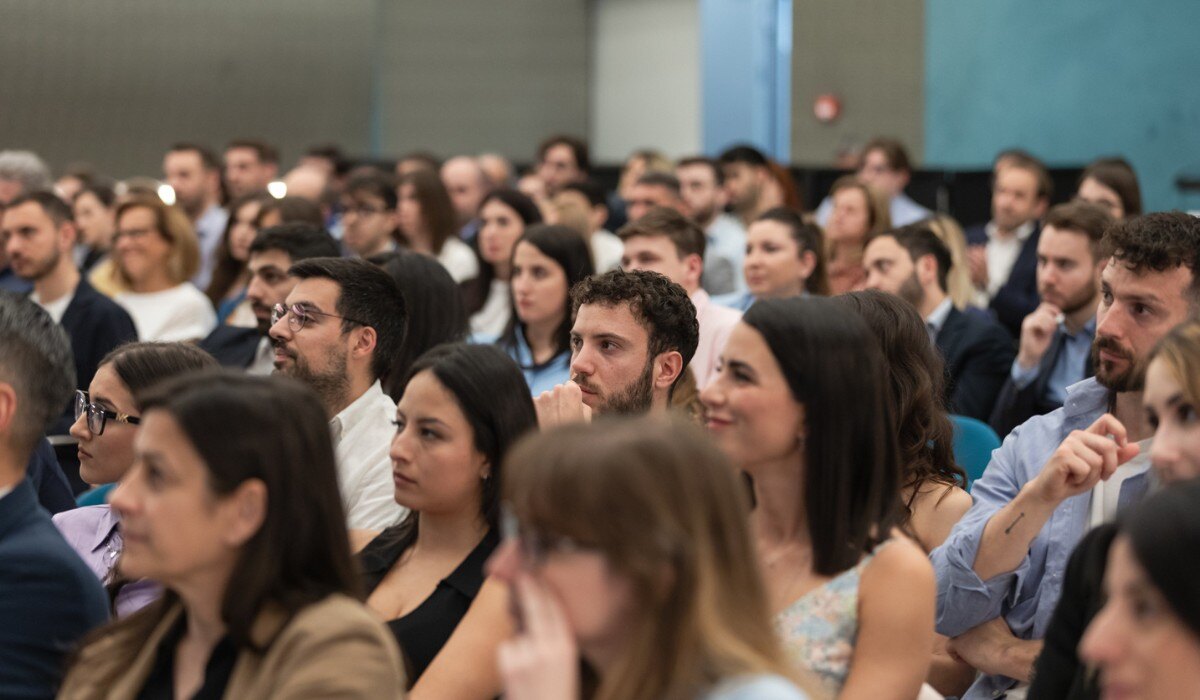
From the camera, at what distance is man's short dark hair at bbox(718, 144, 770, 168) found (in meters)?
8.72

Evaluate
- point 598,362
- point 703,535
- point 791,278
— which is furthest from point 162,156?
point 703,535

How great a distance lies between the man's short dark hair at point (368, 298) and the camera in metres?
3.66

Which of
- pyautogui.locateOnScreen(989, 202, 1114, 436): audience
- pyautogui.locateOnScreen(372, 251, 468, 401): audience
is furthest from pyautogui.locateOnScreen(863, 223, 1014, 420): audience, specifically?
pyautogui.locateOnScreen(372, 251, 468, 401): audience

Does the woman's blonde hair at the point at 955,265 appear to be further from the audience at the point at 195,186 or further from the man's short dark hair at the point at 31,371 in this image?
the audience at the point at 195,186

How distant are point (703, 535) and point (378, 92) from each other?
11930 mm

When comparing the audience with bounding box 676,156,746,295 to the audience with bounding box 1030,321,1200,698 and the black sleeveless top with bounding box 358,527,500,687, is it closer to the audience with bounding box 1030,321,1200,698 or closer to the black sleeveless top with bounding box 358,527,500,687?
the black sleeveless top with bounding box 358,527,500,687

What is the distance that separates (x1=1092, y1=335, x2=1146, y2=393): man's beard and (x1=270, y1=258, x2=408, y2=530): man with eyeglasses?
5.14 feet

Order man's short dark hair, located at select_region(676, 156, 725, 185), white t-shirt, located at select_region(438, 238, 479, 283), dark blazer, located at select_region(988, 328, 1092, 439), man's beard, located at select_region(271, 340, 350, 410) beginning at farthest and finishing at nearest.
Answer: man's short dark hair, located at select_region(676, 156, 725, 185), white t-shirt, located at select_region(438, 238, 479, 283), dark blazer, located at select_region(988, 328, 1092, 439), man's beard, located at select_region(271, 340, 350, 410)

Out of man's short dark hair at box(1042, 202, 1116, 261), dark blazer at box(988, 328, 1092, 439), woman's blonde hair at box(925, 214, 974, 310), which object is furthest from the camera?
woman's blonde hair at box(925, 214, 974, 310)

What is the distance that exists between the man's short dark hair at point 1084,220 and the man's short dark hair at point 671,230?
1213 mm

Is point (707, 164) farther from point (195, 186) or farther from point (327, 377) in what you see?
point (327, 377)

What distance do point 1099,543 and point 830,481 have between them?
1.32 ft

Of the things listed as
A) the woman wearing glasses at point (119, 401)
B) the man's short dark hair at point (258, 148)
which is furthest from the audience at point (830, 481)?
the man's short dark hair at point (258, 148)

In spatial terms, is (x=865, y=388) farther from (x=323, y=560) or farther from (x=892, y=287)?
(x=892, y=287)
